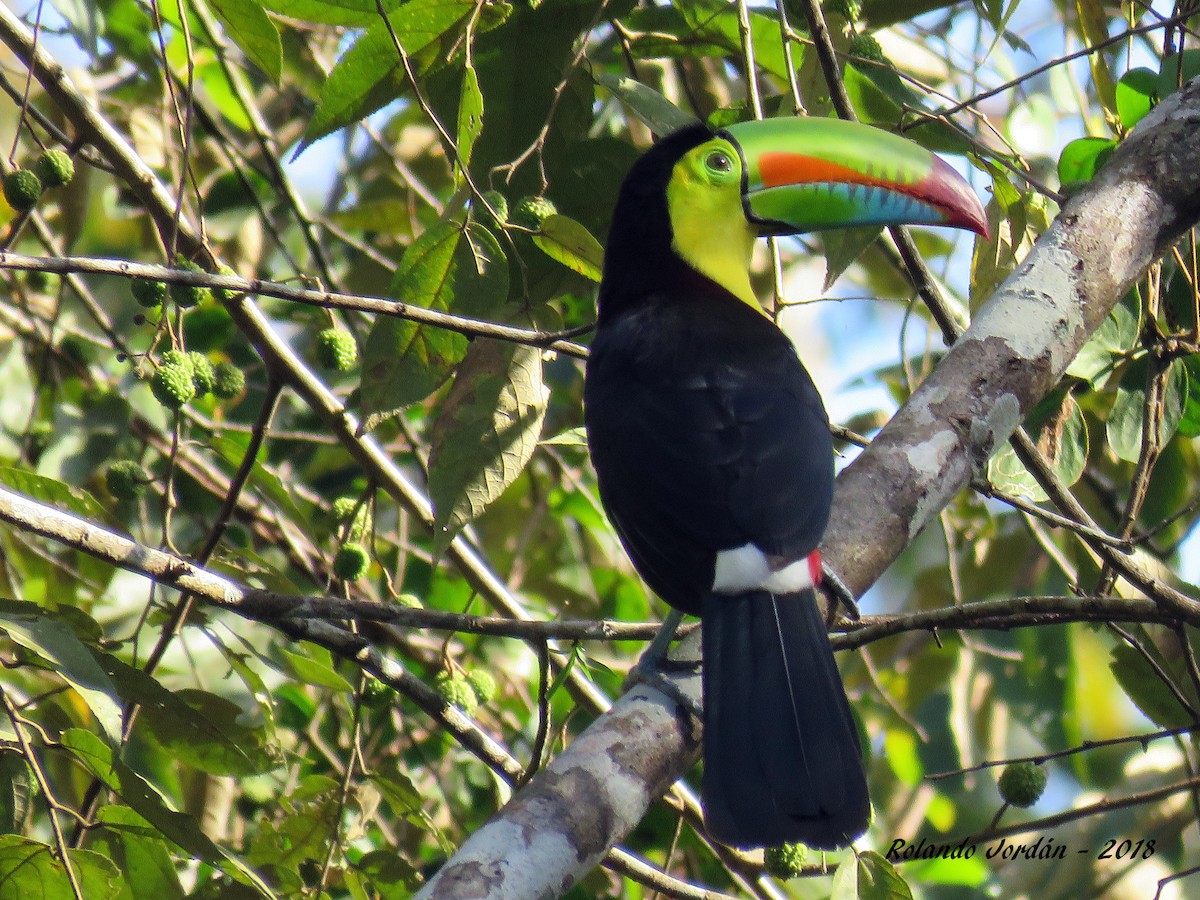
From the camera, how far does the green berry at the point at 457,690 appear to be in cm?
289

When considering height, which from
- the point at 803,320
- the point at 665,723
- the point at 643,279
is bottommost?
the point at 665,723

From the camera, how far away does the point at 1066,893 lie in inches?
191

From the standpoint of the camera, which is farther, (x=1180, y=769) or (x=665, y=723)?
(x=1180, y=769)

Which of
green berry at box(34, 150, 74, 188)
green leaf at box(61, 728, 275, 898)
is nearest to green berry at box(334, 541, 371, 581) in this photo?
green leaf at box(61, 728, 275, 898)

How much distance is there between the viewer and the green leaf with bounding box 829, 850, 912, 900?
2426 mm

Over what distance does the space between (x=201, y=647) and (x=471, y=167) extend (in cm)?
149

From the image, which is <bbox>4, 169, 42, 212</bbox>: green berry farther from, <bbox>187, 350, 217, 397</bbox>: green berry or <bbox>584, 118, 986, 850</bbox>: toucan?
<bbox>584, 118, 986, 850</bbox>: toucan

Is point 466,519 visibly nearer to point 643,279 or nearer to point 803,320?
point 643,279

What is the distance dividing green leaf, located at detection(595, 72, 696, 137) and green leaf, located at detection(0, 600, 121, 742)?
150 cm

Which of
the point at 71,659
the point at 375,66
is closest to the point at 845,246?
the point at 375,66

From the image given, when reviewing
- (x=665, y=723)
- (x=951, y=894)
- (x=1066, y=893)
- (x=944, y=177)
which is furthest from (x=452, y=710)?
(x=1066, y=893)

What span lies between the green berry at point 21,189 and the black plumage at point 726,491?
120cm

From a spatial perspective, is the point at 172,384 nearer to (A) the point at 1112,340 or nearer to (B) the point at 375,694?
(B) the point at 375,694

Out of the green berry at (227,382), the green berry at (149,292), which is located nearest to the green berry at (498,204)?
the green berry at (149,292)
